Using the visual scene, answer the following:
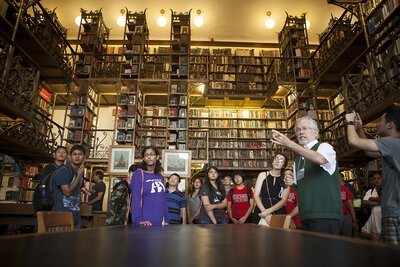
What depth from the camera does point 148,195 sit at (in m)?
2.41

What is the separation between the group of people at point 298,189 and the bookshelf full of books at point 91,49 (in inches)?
236

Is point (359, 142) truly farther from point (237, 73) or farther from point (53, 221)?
point (237, 73)

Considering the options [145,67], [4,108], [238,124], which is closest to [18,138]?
[4,108]

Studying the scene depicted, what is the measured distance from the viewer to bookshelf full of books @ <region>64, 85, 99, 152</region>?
758 cm

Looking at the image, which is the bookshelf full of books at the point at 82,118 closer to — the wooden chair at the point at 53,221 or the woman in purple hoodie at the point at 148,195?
the woman in purple hoodie at the point at 148,195

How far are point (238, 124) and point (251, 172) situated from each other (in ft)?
4.93

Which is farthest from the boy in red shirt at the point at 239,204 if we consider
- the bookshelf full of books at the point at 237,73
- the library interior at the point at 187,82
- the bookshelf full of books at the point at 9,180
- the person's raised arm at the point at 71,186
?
the bookshelf full of books at the point at 9,180

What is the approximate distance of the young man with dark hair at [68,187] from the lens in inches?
91.7

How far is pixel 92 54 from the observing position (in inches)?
335

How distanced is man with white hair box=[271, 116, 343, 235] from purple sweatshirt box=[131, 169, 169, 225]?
1.18 metres

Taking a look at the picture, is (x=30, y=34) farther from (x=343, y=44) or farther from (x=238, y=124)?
(x=343, y=44)

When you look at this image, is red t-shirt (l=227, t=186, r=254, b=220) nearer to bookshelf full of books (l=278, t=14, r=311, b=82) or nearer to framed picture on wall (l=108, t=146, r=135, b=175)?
framed picture on wall (l=108, t=146, r=135, b=175)

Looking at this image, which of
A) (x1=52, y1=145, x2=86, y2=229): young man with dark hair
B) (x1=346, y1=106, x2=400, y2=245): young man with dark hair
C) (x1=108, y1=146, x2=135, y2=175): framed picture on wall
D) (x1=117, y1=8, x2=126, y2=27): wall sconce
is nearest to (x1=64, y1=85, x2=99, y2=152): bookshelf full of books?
(x1=117, y1=8, x2=126, y2=27): wall sconce

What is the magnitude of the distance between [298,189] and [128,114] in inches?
255
